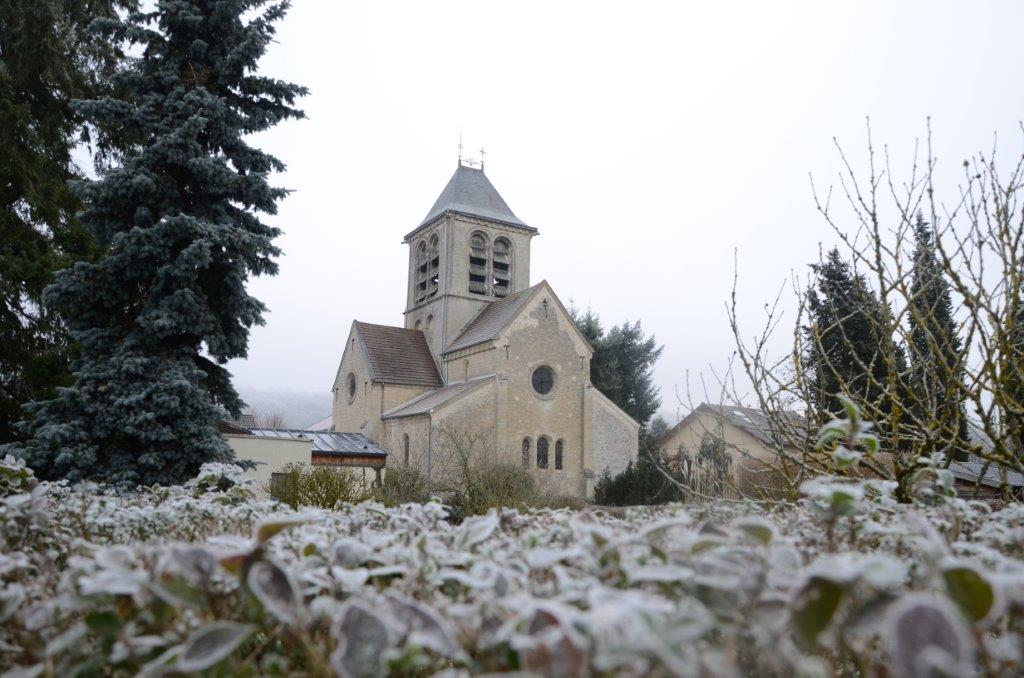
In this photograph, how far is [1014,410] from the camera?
4.46m

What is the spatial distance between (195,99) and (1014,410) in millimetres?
10659

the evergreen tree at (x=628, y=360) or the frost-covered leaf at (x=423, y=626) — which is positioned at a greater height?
the evergreen tree at (x=628, y=360)

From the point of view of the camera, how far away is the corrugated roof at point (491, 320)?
26.2 m

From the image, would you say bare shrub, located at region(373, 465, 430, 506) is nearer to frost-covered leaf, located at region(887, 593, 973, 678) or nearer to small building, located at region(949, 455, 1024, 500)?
small building, located at region(949, 455, 1024, 500)

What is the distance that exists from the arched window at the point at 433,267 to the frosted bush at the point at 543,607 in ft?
91.9

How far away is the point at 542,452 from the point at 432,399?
4505 millimetres

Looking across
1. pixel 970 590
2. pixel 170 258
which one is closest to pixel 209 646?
pixel 970 590

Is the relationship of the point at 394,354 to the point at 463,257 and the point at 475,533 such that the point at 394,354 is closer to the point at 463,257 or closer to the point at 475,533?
the point at 463,257

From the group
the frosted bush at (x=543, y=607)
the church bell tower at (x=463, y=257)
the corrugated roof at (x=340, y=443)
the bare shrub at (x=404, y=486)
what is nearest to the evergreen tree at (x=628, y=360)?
the church bell tower at (x=463, y=257)

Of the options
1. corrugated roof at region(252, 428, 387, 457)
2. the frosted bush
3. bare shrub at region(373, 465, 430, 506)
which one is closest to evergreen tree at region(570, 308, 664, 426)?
corrugated roof at region(252, 428, 387, 457)

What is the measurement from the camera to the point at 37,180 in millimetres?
12422

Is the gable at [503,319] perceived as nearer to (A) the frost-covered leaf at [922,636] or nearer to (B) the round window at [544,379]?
(B) the round window at [544,379]

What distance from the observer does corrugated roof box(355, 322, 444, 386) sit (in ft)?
91.6

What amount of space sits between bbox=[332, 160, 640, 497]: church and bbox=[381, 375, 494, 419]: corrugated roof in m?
0.09
